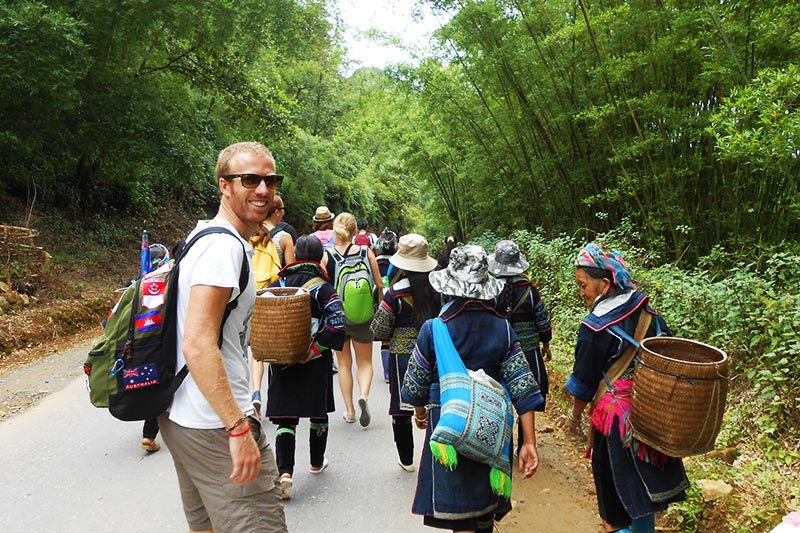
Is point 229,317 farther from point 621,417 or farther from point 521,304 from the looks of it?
point 521,304

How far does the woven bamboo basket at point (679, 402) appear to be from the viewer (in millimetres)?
2066

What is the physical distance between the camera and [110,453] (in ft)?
13.5

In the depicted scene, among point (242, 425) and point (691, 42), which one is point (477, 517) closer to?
point (242, 425)

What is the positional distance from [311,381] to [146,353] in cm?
188

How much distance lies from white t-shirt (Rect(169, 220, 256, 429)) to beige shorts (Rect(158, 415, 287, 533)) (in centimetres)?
6

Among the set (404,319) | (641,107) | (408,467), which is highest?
(641,107)

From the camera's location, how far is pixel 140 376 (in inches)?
68.9

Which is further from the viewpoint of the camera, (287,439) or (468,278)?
(287,439)

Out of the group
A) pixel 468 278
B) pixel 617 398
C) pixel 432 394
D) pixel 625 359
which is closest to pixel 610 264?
pixel 625 359

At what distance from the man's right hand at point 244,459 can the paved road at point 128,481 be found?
64.1 inches

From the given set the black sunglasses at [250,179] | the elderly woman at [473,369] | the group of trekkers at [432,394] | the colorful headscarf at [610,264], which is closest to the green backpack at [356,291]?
the group of trekkers at [432,394]

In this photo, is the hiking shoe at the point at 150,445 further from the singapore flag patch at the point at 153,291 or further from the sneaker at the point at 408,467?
the singapore flag patch at the point at 153,291

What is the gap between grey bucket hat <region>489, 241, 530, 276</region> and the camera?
3.74 metres

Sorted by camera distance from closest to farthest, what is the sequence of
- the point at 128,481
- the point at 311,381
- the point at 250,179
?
the point at 250,179 < the point at 311,381 < the point at 128,481
